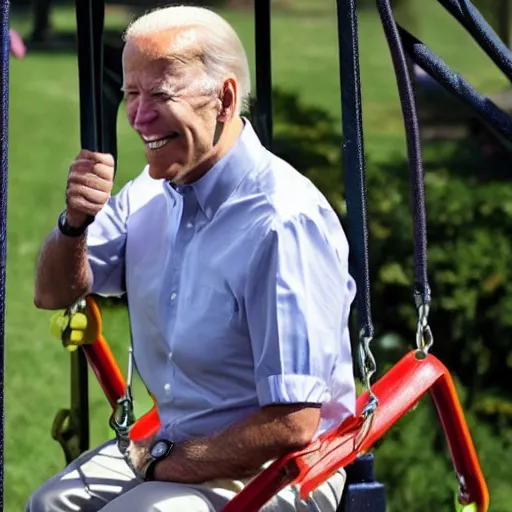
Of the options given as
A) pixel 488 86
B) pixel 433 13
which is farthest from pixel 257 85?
pixel 433 13

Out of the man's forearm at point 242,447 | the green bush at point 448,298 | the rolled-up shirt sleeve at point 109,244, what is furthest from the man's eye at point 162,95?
the green bush at point 448,298

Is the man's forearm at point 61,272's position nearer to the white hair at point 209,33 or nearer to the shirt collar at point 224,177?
the shirt collar at point 224,177

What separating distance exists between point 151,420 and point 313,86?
9.11 m

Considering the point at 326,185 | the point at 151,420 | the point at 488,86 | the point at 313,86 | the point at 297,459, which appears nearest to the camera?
the point at 297,459

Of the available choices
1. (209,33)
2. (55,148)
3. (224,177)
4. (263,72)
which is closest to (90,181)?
(224,177)

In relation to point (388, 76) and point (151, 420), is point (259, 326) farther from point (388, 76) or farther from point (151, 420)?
point (388, 76)

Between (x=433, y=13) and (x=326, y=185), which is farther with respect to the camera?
(x=433, y=13)

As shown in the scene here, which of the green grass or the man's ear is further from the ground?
the man's ear

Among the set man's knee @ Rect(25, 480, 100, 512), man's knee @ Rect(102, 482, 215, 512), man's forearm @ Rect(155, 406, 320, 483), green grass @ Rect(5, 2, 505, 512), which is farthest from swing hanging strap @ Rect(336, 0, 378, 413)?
green grass @ Rect(5, 2, 505, 512)

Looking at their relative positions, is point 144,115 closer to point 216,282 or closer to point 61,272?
point 216,282

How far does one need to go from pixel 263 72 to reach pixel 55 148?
7.18 m

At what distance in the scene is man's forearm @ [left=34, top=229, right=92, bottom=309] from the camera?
2654 mm

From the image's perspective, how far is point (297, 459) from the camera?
235cm

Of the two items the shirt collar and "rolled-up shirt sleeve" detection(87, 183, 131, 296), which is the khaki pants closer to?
"rolled-up shirt sleeve" detection(87, 183, 131, 296)
